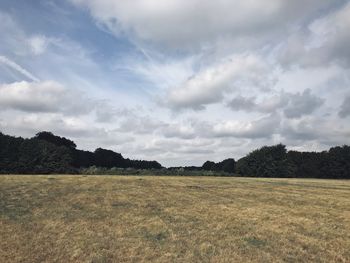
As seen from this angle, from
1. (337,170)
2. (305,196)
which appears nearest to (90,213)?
(305,196)

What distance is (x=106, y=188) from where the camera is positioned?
3181 cm

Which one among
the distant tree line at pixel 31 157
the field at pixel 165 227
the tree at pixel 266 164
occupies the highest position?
the tree at pixel 266 164

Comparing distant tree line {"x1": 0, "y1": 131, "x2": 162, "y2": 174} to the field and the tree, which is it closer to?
the field

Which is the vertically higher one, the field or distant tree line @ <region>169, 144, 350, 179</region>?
distant tree line @ <region>169, 144, 350, 179</region>

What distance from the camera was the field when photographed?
1516 centimetres

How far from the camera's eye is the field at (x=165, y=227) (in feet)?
49.7

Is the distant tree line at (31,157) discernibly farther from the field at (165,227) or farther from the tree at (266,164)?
the tree at (266,164)

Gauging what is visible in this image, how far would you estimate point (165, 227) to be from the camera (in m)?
18.9

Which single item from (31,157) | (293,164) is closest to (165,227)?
(31,157)

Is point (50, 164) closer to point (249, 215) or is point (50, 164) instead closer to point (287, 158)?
point (249, 215)

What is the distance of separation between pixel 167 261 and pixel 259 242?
4251mm

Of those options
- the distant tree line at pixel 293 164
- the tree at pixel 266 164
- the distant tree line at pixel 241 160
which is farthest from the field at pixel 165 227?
the distant tree line at pixel 293 164

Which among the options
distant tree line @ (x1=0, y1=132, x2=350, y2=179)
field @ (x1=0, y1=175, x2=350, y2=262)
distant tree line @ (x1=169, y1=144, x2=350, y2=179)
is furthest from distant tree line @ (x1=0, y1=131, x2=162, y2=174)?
distant tree line @ (x1=169, y1=144, x2=350, y2=179)

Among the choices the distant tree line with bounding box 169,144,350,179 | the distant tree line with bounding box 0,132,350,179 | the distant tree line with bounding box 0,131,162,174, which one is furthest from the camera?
the distant tree line with bounding box 169,144,350,179
